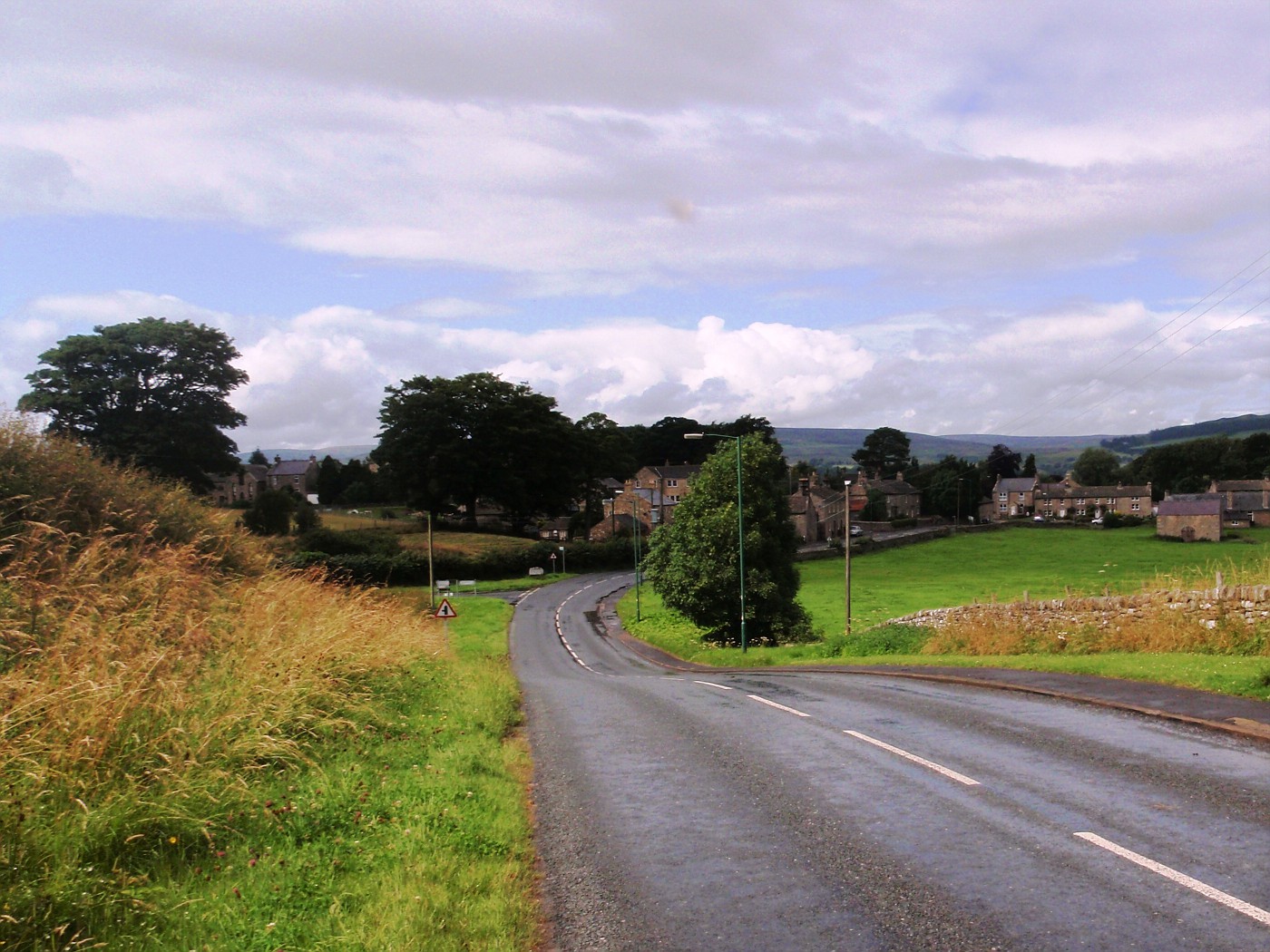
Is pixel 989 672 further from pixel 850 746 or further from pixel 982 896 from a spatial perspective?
pixel 982 896

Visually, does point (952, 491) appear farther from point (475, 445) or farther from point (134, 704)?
point (134, 704)

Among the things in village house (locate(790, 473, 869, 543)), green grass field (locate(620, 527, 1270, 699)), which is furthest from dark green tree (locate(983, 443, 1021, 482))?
village house (locate(790, 473, 869, 543))

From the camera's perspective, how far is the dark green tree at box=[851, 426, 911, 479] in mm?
178462

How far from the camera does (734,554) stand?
148ft

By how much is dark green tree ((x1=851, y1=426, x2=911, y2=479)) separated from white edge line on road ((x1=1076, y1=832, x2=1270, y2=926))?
173731 mm

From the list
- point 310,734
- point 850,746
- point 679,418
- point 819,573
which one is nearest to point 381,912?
point 310,734

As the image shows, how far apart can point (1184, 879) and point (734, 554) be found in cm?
3829

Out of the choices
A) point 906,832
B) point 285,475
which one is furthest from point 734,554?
point 285,475

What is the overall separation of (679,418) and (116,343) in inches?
3932

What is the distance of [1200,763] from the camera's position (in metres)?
10.6

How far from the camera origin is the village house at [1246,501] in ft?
Result: 409

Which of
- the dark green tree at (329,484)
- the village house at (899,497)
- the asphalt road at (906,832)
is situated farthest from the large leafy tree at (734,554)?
the village house at (899,497)

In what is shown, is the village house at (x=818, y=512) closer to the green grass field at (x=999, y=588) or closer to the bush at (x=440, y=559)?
the green grass field at (x=999, y=588)

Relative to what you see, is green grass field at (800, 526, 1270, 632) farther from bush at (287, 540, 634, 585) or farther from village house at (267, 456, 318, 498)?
village house at (267, 456, 318, 498)
